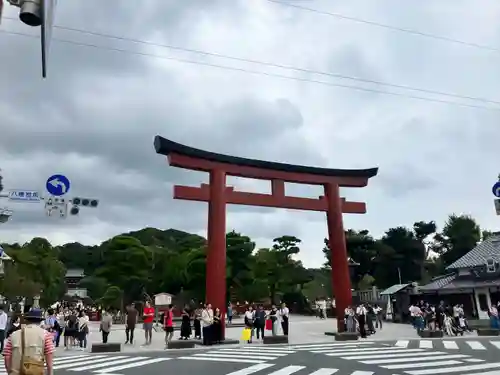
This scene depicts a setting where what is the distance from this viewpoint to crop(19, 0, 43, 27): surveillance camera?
15.9 ft

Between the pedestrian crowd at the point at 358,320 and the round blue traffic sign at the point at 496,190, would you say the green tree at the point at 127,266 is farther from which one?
the round blue traffic sign at the point at 496,190

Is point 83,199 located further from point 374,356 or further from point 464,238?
point 464,238

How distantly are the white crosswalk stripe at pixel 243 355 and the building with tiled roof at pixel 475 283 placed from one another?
61.2ft

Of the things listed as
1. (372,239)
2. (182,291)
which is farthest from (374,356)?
(372,239)

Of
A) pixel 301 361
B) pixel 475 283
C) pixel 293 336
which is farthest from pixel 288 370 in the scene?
pixel 475 283

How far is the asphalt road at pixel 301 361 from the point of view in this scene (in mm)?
10031

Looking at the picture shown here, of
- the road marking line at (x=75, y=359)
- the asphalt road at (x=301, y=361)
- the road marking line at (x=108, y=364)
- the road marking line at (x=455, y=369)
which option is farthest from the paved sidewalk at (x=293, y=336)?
the road marking line at (x=455, y=369)

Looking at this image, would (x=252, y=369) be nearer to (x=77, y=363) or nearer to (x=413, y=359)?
(x=413, y=359)

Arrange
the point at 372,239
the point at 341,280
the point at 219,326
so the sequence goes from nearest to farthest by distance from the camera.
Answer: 1. the point at 219,326
2. the point at 341,280
3. the point at 372,239

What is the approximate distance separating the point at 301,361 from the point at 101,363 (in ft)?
16.9

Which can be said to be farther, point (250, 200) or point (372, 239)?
point (372, 239)

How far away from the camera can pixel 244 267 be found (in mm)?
41656

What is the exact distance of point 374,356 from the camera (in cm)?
1245

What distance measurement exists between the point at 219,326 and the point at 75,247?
8548 centimetres
